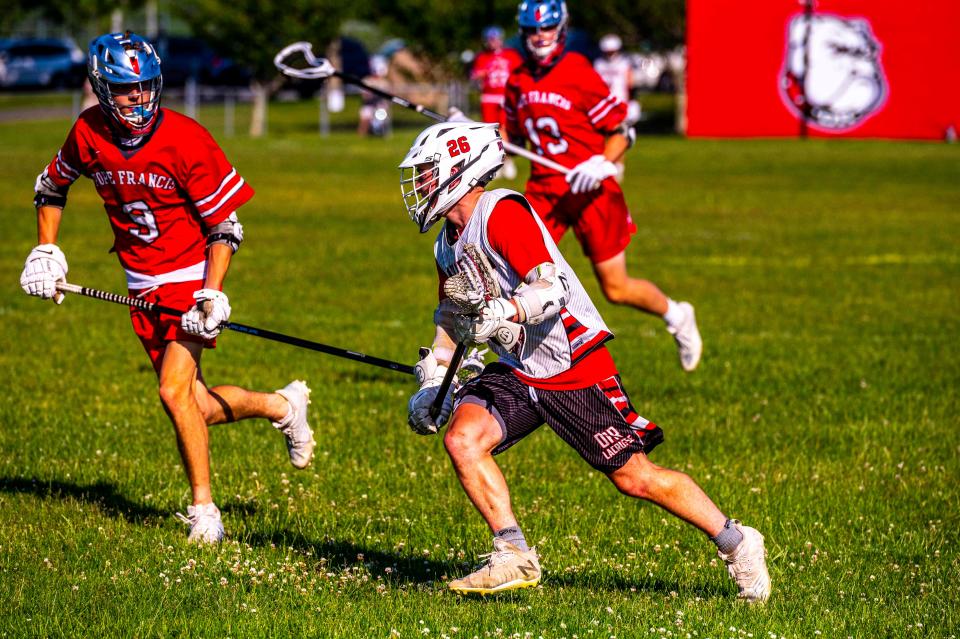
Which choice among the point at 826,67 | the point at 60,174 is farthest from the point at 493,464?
the point at 826,67

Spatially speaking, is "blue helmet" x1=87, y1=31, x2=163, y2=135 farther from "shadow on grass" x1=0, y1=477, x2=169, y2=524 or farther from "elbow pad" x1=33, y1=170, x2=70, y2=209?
"shadow on grass" x1=0, y1=477, x2=169, y2=524

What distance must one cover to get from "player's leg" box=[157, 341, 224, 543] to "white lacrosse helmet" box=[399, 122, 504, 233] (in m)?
1.80

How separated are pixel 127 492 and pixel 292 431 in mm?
959

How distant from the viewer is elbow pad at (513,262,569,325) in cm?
530

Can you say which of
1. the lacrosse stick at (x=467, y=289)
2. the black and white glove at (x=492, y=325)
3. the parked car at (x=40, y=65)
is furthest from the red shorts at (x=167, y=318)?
the parked car at (x=40, y=65)

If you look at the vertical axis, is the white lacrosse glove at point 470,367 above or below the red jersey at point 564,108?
below

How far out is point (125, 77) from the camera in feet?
21.2

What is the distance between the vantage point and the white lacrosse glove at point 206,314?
6527 millimetres

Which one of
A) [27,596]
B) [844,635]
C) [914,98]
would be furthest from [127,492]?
[914,98]

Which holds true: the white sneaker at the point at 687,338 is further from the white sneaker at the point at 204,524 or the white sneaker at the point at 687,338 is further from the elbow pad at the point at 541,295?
the elbow pad at the point at 541,295

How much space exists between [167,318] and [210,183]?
0.71m

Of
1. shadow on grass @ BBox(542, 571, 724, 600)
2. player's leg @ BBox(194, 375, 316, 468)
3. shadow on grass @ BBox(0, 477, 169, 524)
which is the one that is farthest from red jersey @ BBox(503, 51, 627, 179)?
shadow on grass @ BBox(542, 571, 724, 600)

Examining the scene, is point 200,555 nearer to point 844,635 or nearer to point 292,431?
point 292,431

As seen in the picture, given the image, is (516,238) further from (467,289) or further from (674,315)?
(674,315)
